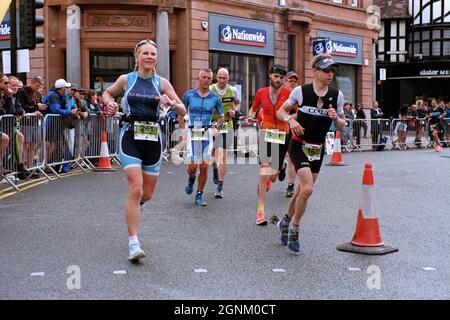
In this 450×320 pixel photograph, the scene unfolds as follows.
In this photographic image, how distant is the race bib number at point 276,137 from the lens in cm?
906

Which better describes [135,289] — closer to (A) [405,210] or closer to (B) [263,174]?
(B) [263,174]

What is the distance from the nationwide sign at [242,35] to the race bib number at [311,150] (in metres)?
20.6

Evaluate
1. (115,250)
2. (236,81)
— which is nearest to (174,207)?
(115,250)

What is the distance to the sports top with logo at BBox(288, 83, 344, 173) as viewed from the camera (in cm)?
702

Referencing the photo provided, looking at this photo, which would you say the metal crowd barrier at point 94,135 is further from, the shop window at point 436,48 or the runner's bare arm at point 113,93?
the shop window at point 436,48

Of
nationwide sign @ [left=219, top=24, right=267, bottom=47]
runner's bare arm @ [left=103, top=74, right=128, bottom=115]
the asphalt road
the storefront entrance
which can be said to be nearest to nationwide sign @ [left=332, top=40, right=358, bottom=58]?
the storefront entrance

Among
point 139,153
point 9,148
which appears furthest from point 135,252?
point 9,148

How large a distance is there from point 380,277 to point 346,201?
4952 millimetres

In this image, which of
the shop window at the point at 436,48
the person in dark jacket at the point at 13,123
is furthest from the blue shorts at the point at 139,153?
the shop window at the point at 436,48

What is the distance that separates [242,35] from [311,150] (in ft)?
71.2

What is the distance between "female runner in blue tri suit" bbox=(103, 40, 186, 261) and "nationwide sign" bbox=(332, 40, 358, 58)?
28.2m

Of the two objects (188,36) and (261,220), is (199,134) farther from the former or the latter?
(188,36)

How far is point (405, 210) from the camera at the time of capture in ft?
32.8

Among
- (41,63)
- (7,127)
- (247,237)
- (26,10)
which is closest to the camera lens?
(247,237)
